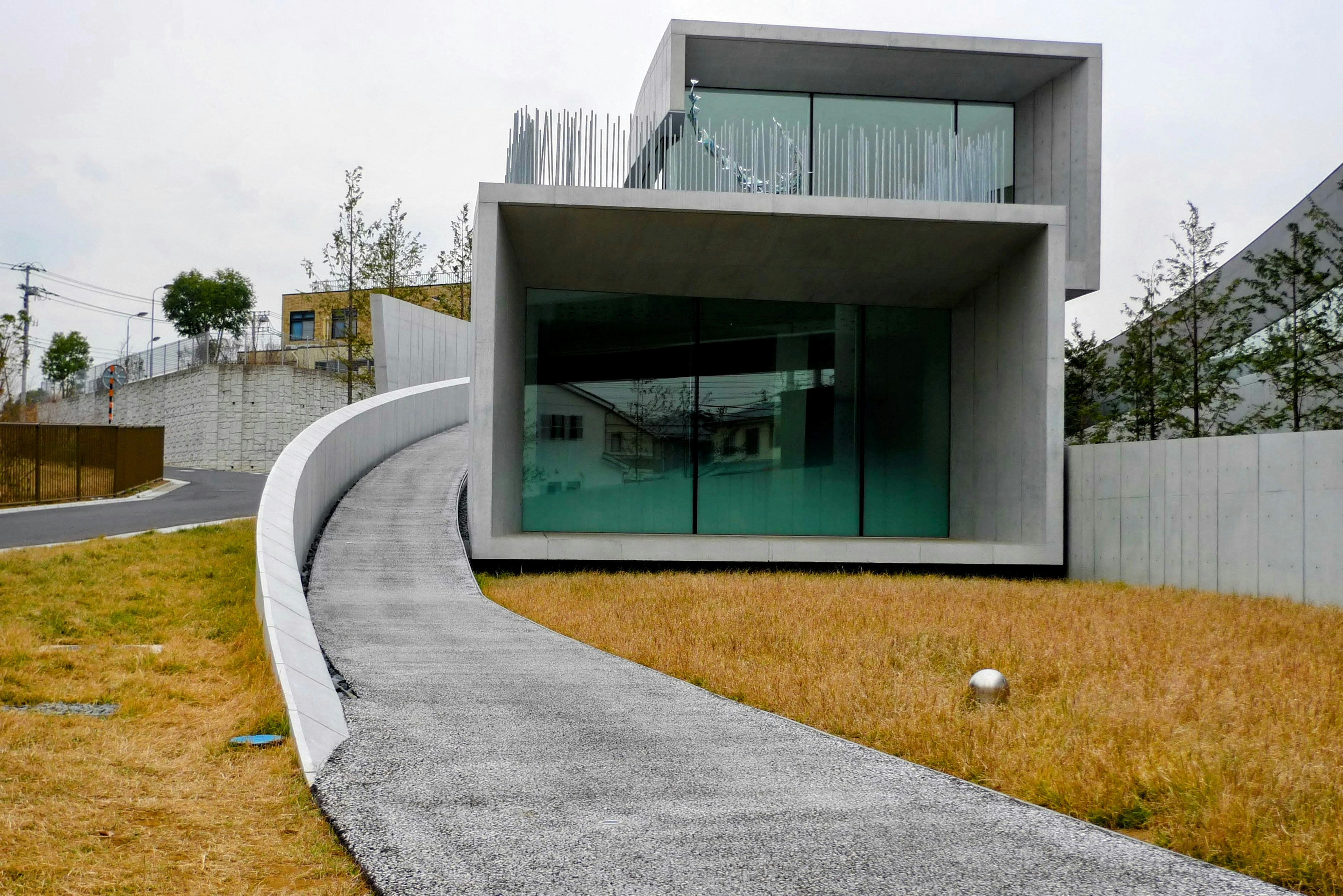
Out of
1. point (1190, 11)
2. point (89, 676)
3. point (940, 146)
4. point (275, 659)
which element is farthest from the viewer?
point (940, 146)

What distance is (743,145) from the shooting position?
14.1 m

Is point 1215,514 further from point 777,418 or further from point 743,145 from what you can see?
point 743,145

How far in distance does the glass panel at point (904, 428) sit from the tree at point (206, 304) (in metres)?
50.9

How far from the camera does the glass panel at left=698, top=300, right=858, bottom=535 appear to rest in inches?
637

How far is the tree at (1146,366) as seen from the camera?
644 inches

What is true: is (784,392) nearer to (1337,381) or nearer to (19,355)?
(1337,381)

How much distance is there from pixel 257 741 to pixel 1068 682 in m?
4.80

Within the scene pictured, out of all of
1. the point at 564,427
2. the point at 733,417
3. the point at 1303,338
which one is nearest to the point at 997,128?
the point at 1303,338

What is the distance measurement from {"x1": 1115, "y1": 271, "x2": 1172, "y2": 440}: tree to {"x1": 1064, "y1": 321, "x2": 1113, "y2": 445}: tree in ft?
2.31

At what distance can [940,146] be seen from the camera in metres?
14.4

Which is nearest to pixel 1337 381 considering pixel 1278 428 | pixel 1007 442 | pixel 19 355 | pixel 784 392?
pixel 1278 428

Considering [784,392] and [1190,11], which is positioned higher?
[1190,11]

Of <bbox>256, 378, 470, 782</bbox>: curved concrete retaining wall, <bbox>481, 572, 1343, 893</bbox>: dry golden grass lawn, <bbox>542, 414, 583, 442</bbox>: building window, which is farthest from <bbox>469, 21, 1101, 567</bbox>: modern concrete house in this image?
<bbox>481, 572, 1343, 893</bbox>: dry golden grass lawn

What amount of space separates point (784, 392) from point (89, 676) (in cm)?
1135
